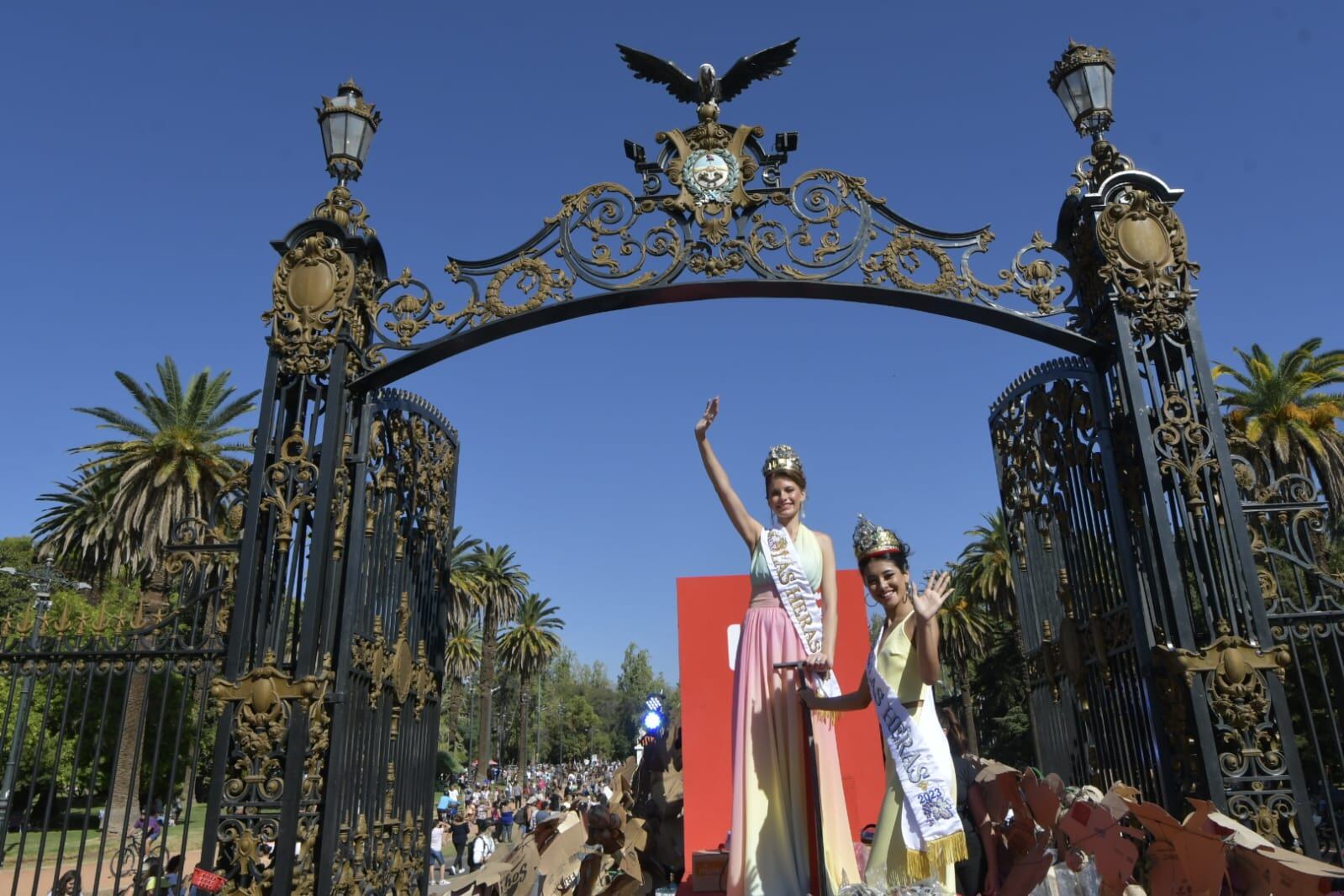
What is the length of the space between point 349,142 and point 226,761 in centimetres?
460

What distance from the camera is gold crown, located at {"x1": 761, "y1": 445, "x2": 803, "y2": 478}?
512cm

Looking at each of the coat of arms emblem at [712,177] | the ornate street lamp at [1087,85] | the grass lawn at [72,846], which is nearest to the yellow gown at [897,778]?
the coat of arms emblem at [712,177]

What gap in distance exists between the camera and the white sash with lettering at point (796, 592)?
4.64 m

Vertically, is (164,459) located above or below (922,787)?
above

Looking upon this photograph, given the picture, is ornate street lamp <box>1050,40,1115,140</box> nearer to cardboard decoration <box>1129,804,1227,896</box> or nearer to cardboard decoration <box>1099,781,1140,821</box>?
cardboard decoration <box>1099,781,1140,821</box>

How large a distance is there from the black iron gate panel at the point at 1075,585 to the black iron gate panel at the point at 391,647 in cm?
472

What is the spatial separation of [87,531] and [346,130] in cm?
2170

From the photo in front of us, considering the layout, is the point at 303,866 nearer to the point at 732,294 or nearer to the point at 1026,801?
the point at 1026,801

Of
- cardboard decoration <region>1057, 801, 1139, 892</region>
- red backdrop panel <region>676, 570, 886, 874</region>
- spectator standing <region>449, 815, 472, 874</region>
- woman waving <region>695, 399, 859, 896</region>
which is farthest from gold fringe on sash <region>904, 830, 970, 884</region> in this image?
spectator standing <region>449, 815, 472, 874</region>

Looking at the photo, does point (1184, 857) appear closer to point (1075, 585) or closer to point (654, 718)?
point (1075, 585)

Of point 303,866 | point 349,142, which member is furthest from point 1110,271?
point 303,866

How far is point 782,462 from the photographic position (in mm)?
5141

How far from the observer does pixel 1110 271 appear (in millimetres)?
6652

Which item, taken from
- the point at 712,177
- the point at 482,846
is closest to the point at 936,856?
the point at 712,177
